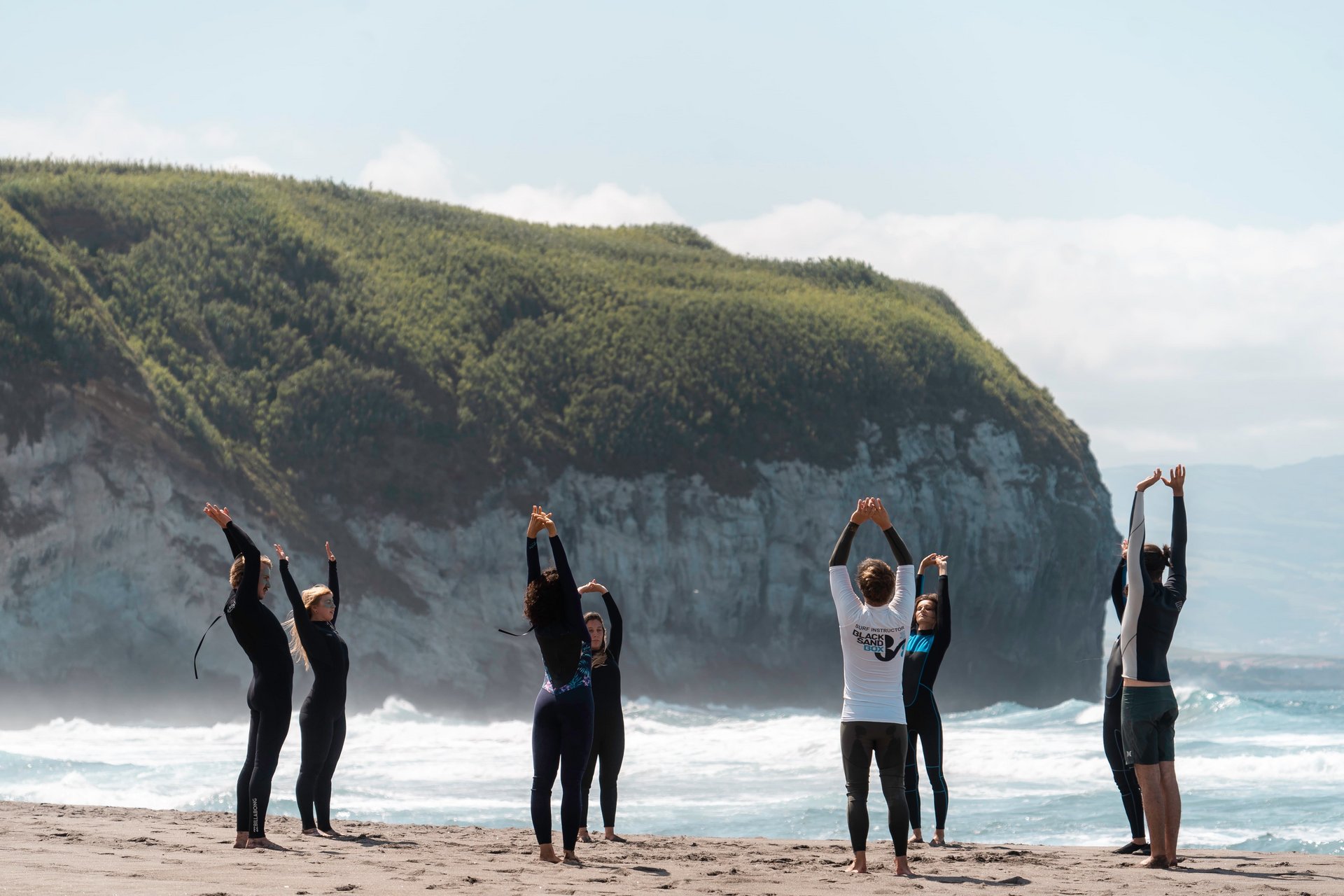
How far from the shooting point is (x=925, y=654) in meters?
8.95

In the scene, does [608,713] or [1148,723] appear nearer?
[1148,723]

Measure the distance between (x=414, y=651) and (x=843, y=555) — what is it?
34.9 m

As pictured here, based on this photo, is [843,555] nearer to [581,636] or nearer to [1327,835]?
[581,636]

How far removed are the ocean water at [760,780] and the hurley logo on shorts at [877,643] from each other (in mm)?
6583

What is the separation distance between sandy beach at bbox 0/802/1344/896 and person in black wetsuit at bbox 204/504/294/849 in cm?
30

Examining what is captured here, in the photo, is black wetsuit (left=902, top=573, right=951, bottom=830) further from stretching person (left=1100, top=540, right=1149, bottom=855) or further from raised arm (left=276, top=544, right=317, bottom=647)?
raised arm (left=276, top=544, right=317, bottom=647)

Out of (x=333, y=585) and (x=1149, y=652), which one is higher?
(x=333, y=585)

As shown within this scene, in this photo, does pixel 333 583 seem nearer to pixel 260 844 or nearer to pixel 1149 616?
pixel 260 844

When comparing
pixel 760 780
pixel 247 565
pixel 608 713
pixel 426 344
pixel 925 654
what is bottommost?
pixel 760 780

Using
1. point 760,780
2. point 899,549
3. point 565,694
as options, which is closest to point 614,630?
point 565,694

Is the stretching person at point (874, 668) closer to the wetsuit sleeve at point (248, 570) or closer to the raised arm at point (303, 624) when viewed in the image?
the wetsuit sleeve at point (248, 570)

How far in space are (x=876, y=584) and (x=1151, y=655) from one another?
1.78 m

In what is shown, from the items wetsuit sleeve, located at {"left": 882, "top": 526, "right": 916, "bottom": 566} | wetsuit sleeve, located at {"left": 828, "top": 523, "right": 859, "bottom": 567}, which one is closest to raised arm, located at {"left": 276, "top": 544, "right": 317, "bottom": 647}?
wetsuit sleeve, located at {"left": 828, "top": 523, "right": 859, "bottom": 567}

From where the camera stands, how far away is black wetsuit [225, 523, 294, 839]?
819 cm
